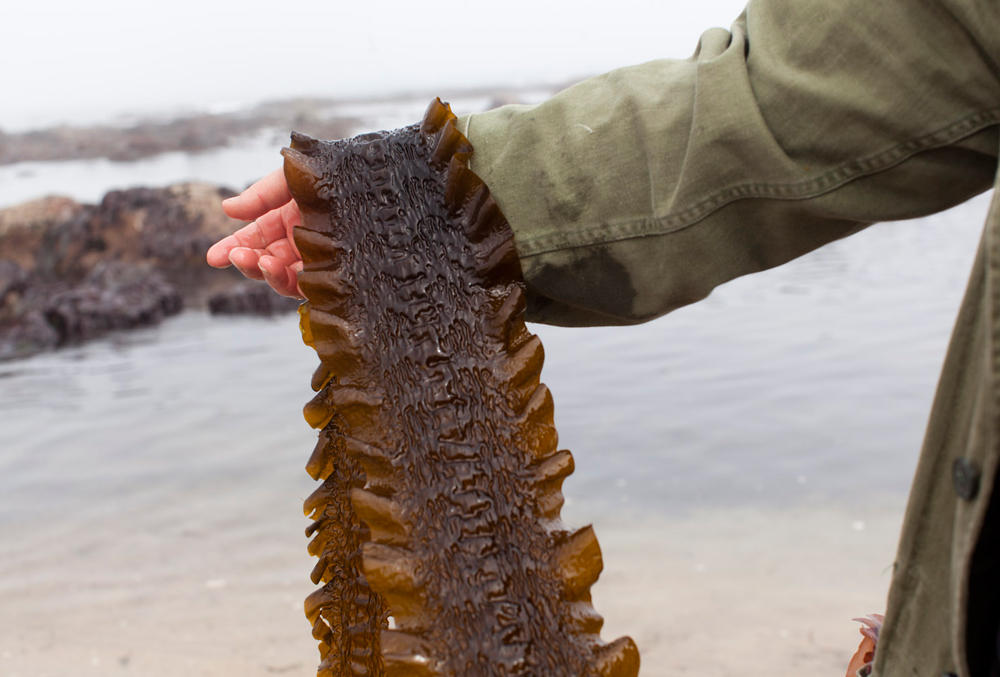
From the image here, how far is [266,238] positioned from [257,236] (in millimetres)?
15

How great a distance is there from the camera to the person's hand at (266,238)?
1376mm

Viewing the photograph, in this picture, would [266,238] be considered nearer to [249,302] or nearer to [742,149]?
[742,149]

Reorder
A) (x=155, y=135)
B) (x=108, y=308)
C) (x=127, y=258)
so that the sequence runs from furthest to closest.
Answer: (x=155, y=135)
(x=127, y=258)
(x=108, y=308)

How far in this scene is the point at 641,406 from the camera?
5.26 meters

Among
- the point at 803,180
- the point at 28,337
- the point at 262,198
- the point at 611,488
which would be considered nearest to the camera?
the point at 803,180

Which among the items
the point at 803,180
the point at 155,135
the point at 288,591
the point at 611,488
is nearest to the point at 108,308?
the point at 288,591

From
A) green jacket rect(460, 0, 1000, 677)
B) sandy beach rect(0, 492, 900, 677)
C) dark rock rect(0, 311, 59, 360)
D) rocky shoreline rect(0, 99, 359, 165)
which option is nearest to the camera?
green jacket rect(460, 0, 1000, 677)

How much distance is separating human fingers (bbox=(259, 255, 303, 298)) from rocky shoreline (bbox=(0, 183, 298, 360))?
758 centimetres

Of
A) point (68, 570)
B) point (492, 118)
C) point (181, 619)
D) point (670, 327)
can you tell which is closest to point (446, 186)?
point (492, 118)

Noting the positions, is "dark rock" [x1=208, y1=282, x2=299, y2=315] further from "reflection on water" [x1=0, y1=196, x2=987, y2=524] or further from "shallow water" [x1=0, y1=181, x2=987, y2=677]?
"shallow water" [x1=0, y1=181, x2=987, y2=677]

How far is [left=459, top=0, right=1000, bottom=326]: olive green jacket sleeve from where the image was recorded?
1.09 m

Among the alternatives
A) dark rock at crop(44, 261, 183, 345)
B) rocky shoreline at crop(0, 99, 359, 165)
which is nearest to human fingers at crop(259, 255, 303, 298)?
dark rock at crop(44, 261, 183, 345)

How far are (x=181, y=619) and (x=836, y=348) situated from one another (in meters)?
4.53

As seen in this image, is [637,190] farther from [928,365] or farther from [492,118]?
[928,365]
